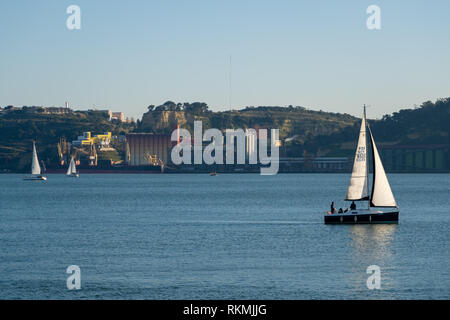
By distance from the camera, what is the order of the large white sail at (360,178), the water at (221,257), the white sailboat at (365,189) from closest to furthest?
1. the water at (221,257)
2. the white sailboat at (365,189)
3. the large white sail at (360,178)

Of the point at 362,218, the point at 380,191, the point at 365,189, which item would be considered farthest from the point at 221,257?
the point at 380,191

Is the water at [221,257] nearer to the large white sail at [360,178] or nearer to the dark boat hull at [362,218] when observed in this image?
the dark boat hull at [362,218]

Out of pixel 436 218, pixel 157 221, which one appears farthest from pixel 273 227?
pixel 436 218

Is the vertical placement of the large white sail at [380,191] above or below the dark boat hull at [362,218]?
above

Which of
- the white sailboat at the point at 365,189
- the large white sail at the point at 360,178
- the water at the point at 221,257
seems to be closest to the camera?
the water at the point at 221,257

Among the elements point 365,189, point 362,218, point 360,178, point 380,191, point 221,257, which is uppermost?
point 360,178

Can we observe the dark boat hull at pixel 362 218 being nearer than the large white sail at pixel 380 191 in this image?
Yes

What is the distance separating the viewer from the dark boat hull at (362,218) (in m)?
59.8

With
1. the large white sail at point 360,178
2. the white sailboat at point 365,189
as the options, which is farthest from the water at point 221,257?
the large white sail at point 360,178

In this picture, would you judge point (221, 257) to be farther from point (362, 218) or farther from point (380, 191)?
point (380, 191)

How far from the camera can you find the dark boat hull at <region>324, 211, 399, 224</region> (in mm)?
59781

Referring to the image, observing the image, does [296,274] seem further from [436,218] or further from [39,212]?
[39,212]

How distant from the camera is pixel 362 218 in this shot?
59688 millimetres
